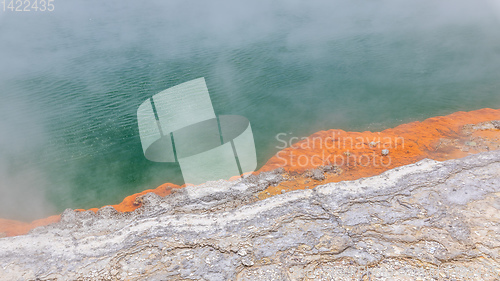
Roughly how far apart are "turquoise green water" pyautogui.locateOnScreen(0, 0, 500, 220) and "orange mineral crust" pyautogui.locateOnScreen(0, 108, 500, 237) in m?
0.43

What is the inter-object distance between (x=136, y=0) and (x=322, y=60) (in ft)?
40.1

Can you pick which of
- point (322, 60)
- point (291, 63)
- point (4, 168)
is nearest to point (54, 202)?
point (4, 168)

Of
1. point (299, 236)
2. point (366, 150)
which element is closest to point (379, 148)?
point (366, 150)

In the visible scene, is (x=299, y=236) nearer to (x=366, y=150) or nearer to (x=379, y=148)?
(x=366, y=150)

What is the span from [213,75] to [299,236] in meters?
6.80

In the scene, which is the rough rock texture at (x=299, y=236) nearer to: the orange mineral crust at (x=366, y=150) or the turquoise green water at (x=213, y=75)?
the orange mineral crust at (x=366, y=150)

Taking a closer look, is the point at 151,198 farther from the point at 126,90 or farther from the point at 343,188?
the point at 126,90

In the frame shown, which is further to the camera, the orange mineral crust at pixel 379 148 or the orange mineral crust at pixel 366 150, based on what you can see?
the orange mineral crust at pixel 379 148

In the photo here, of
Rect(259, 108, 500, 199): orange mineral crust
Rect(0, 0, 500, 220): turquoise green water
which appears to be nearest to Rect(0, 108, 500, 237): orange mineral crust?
Rect(259, 108, 500, 199): orange mineral crust

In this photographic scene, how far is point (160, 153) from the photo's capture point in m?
6.65

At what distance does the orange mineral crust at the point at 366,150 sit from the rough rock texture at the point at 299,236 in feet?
1.58

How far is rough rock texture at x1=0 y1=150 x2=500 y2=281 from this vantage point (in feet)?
11.7

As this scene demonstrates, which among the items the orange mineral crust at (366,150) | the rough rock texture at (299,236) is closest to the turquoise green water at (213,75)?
the orange mineral crust at (366,150)

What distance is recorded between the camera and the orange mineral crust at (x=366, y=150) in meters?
5.23
